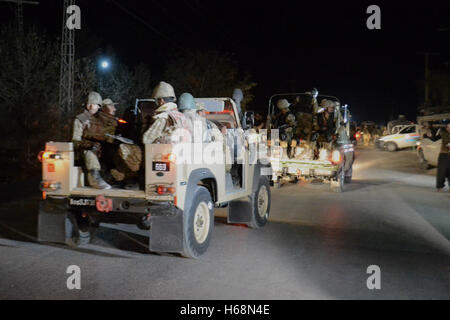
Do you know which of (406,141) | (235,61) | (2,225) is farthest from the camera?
(235,61)

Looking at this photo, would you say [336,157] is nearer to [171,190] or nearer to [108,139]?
[108,139]

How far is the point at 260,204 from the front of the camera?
940 cm

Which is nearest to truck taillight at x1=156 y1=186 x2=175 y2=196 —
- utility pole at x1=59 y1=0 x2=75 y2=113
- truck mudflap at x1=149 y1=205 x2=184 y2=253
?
truck mudflap at x1=149 y1=205 x2=184 y2=253

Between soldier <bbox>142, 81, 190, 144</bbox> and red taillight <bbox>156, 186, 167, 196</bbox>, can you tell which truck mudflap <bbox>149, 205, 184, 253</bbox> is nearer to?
red taillight <bbox>156, 186, 167, 196</bbox>

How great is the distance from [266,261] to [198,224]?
1.05 m

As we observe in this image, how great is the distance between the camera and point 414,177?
1864 cm

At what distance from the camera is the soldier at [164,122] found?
6.45 metres

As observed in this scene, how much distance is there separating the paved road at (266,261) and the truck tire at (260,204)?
7.9 inches

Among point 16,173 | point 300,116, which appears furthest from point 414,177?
point 16,173

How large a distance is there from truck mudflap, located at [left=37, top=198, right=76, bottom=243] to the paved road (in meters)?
0.26

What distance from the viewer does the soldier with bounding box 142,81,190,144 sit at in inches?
254
